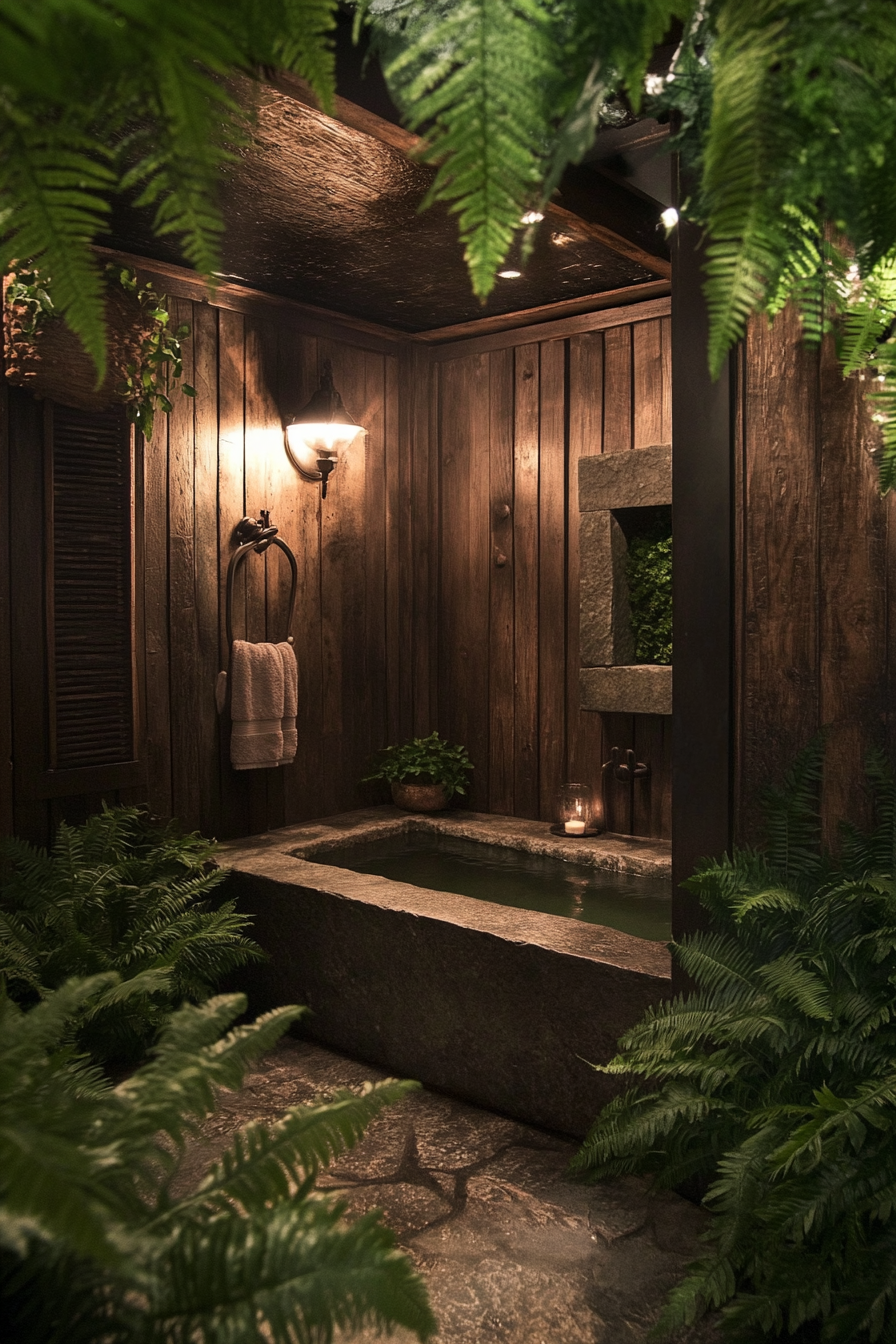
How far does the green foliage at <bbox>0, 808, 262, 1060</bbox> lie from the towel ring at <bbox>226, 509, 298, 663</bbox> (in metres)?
1.03

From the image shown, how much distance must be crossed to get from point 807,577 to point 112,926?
231 cm

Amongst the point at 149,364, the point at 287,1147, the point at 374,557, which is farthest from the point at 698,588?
the point at 374,557

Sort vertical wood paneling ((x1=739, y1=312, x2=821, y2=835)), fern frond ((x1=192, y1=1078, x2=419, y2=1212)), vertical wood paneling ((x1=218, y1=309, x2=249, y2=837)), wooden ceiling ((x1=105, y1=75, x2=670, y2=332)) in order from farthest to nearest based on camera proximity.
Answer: vertical wood paneling ((x1=218, y1=309, x2=249, y2=837))
wooden ceiling ((x1=105, y1=75, x2=670, y2=332))
vertical wood paneling ((x1=739, y1=312, x2=821, y2=835))
fern frond ((x1=192, y1=1078, x2=419, y2=1212))

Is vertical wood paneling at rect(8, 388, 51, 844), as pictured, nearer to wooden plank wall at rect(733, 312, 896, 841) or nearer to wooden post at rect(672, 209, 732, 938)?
wooden post at rect(672, 209, 732, 938)

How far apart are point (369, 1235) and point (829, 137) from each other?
752 millimetres

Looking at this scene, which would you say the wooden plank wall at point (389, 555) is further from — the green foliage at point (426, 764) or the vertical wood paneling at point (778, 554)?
the vertical wood paneling at point (778, 554)

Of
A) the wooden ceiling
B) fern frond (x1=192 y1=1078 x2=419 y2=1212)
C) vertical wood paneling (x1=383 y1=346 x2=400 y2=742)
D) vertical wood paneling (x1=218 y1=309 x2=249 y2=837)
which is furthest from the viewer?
vertical wood paneling (x1=383 y1=346 x2=400 y2=742)

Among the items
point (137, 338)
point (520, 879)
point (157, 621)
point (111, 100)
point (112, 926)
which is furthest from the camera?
point (157, 621)

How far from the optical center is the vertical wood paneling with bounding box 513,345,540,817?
454 cm

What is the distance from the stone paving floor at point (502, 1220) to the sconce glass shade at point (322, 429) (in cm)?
257

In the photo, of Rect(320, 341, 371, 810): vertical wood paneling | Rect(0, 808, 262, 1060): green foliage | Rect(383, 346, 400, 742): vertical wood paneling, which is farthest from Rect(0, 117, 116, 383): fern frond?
Rect(383, 346, 400, 742): vertical wood paneling

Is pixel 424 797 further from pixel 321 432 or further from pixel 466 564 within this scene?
pixel 321 432

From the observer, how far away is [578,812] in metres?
4.27

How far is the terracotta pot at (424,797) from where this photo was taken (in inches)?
180
